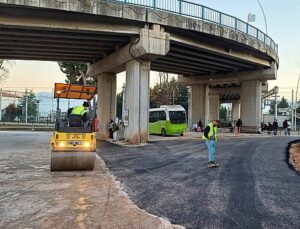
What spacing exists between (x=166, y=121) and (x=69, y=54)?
10995 mm

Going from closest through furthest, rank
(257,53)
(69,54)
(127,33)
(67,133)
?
(67,133) < (127,33) < (69,54) < (257,53)

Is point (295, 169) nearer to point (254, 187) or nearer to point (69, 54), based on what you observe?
point (254, 187)

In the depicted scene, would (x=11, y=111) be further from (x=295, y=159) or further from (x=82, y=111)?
(x=295, y=159)

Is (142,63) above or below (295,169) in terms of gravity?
above

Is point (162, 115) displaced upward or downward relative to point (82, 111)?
upward

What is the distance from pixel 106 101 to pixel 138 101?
759cm

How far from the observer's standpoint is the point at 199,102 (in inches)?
1937

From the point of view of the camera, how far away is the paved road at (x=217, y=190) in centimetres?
756

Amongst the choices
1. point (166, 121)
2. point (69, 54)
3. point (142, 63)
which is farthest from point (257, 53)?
point (69, 54)

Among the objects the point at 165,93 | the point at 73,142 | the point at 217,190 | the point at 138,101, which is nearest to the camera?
the point at 217,190

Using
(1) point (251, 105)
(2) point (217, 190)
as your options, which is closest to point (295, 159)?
(2) point (217, 190)

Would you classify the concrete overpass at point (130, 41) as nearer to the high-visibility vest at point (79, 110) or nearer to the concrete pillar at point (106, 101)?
the concrete pillar at point (106, 101)

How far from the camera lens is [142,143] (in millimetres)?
26344

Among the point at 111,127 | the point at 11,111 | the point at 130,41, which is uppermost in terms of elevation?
the point at 130,41
